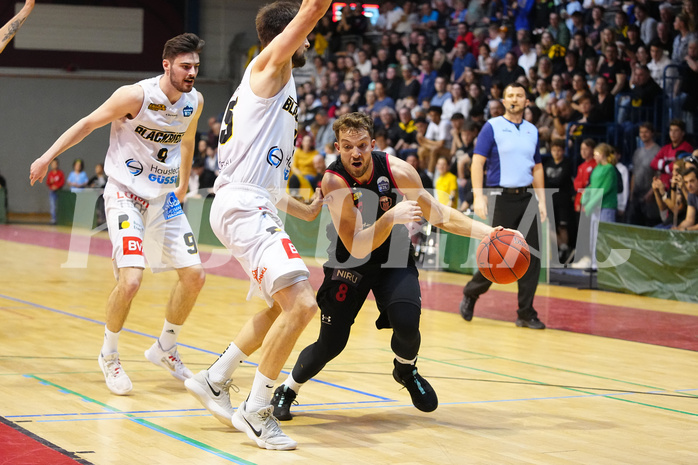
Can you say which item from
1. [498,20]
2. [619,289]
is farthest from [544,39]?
[619,289]

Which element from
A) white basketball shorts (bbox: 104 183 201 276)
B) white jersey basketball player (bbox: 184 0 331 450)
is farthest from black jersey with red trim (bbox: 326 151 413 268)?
white basketball shorts (bbox: 104 183 201 276)

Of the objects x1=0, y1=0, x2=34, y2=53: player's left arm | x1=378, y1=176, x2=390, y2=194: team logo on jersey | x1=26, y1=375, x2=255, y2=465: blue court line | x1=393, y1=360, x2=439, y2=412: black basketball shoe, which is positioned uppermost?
x1=0, y1=0, x2=34, y2=53: player's left arm

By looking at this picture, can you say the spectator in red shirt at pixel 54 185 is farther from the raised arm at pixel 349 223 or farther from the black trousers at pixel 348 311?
the raised arm at pixel 349 223

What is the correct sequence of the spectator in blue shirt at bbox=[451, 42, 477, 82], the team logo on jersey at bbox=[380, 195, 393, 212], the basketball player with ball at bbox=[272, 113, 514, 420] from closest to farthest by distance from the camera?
the basketball player with ball at bbox=[272, 113, 514, 420]
the team logo on jersey at bbox=[380, 195, 393, 212]
the spectator in blue shirt at bbox=[451, 42, 477, 82]

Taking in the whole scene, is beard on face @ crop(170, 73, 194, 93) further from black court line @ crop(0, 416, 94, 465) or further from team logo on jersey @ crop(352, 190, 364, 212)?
black court line @ crop(0, 416, 94, 465)

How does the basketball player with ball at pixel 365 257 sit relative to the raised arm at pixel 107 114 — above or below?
below

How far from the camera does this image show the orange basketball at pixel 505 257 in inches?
Answer: 207

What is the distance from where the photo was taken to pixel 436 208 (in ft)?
17.3

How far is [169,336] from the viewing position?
20.6ft

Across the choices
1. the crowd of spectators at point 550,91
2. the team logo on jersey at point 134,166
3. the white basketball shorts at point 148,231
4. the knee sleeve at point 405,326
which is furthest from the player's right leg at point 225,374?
Result: the crowd of spectators at point 550,91

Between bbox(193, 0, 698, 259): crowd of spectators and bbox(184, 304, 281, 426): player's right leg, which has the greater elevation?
bbox(193, 0, 698, 259): crowd of spectators

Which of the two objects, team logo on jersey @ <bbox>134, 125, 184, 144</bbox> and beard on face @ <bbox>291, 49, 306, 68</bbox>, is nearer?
beard on face @ <bbox>291, 49, 306, 68</bbox>

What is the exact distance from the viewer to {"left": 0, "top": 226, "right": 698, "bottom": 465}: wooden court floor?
462cm

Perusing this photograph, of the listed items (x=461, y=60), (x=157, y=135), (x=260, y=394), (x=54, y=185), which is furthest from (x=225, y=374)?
(x=54, y=185)
